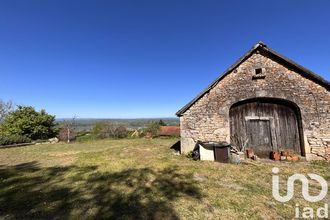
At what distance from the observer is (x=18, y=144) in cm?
2064

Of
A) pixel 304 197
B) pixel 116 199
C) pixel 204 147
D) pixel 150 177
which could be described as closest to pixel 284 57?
pixel 204 147

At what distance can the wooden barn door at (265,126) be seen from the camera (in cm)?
992

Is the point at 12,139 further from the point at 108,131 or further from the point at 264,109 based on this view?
the point at 264,109

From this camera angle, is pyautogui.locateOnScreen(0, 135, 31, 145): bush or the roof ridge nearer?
the roof ridge

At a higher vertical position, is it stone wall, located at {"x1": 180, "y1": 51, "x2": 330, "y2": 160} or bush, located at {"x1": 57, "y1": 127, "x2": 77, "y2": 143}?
stone wall, located at {"x1": 180, "y1": 51, "x2": 330, "y2": 160}

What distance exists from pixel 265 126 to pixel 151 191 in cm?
722

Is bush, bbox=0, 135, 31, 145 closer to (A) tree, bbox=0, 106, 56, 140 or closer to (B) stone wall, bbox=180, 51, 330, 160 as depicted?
(A) tree, bbox=0, 106, 56, 140

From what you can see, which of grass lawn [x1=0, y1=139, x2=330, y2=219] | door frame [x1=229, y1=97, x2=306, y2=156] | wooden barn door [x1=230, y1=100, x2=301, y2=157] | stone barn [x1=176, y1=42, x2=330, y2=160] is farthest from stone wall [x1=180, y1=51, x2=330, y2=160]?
grass lawn [x1=0, y1=139, x2=330, y2=219]

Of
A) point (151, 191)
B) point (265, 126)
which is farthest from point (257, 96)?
point (151, 191)

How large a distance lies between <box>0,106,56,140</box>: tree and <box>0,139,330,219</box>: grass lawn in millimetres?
17979

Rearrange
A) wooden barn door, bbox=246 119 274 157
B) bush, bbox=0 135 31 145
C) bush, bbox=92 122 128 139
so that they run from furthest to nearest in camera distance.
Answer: bush, bbox=92 122 128 139 < bush, bbox=0 135 31 145 < wooden barn door, bbox=246 119 274 157

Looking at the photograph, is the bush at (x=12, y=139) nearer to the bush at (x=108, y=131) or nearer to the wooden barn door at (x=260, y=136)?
the bush at (x=108, y=131)

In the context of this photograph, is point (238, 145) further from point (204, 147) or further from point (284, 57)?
point (284, 57)

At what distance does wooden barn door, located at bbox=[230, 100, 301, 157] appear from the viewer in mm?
9922
